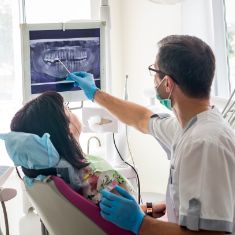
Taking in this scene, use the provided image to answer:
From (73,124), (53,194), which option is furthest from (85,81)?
(53,194)

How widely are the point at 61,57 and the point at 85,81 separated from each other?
157mm

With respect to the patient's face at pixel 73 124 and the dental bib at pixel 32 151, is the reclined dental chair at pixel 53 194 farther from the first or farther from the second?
the patient's face at pixel 73 124

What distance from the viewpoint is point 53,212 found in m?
1.42

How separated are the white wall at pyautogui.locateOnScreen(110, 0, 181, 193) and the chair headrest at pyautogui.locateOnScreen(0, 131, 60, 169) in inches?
53.6

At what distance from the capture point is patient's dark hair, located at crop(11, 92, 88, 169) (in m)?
1.54

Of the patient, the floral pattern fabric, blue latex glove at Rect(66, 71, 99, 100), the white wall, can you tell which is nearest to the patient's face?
the patient

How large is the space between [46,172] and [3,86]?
1215mm

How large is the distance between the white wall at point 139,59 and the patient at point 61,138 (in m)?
1.20

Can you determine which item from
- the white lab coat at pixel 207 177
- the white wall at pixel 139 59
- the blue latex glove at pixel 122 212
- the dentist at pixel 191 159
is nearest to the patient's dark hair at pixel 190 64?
the dentist at pixel 191 159

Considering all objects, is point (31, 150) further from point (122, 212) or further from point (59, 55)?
point (59, 55)

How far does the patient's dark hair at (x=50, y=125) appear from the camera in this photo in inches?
60.5

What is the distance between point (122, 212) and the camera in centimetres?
135

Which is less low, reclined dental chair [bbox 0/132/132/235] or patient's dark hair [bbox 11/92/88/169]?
patient's dark hair [bbox 11/92/88/169]

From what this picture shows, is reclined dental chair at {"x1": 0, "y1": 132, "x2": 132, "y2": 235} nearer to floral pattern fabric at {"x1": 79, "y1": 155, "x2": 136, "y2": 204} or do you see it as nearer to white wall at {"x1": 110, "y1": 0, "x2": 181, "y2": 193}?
floral pattern fabric at {"x1": 79, "y1": 155, "x2": 136, "y2": 204}
